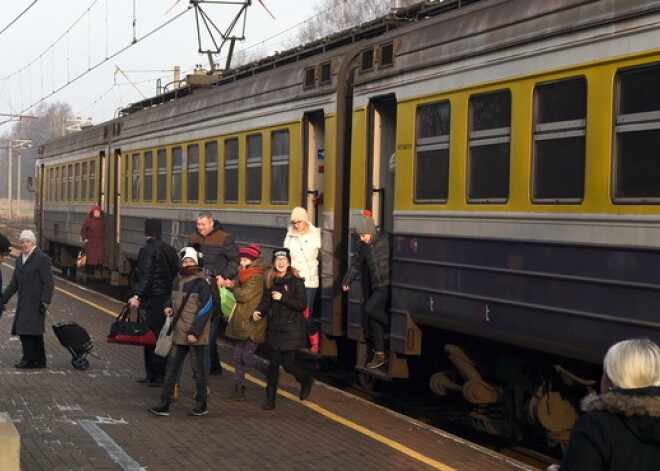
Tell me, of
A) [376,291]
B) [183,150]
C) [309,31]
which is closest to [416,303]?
[376,291]

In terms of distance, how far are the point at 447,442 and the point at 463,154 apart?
2218mm

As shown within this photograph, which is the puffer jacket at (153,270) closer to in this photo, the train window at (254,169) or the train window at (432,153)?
the train window at (254,169)

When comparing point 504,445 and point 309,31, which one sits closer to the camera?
point 504,445

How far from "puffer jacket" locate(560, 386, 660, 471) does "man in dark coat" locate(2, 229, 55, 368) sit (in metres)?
10.2

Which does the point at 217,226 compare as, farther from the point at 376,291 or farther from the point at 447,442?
the point at 447,442

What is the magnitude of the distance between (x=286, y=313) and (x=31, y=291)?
3.63 metres

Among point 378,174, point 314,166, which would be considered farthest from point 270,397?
point 314,166

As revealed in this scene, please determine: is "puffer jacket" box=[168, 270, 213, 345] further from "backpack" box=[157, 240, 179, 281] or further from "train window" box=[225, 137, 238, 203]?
"train window" box=[225, 137, 238, 203]

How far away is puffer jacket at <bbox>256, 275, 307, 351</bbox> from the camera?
1119cm

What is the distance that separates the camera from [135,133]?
22.1 m

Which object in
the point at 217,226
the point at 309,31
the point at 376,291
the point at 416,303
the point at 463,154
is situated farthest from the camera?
the point at 309,31

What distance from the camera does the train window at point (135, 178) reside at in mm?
21844

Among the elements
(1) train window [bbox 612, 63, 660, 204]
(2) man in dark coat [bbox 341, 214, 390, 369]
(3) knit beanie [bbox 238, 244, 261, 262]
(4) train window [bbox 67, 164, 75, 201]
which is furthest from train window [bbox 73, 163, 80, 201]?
(1) train window [bbox 612, 63, 660, 204]

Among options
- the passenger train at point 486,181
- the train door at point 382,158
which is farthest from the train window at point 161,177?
the train door at point 382,158
